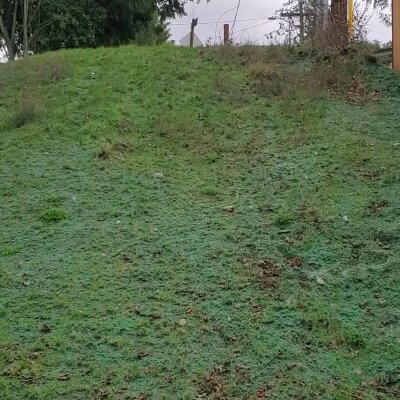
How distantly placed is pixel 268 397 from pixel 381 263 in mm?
1466

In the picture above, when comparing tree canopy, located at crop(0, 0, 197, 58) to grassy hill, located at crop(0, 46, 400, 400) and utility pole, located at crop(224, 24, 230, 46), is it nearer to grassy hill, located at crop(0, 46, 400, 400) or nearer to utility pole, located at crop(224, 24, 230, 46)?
utility pole, located at crop(224, 24, 230, 46)

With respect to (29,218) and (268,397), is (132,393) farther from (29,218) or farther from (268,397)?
(29,218)

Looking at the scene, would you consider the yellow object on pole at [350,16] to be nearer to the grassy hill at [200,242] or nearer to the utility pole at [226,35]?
the grassy hill at [200,242]

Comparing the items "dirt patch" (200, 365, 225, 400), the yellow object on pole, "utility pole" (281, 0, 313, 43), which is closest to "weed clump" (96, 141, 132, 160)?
"dirt patch" (200, 365, 225, 400)

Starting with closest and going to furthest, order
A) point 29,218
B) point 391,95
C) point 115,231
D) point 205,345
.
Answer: point 205,345 < point 115,231 < point 29,218 < point 391,95

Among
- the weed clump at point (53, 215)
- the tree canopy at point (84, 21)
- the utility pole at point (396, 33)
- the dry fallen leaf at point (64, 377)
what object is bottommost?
the dry fallen leaf at point (64, 377)

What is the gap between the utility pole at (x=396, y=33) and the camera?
744cm

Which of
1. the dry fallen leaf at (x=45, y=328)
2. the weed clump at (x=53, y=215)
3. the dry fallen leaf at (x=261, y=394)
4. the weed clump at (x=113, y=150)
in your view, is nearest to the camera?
the dry fallen leaf at (x=261, y=394)

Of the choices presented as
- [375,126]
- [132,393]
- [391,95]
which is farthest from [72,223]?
[391,95]

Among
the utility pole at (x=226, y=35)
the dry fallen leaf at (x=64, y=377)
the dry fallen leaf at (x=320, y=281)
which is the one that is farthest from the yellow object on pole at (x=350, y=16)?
the dry fallen leaf at (x=64, y=377)

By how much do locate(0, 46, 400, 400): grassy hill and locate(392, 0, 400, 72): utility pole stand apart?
249 mm

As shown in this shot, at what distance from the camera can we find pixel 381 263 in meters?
3.81

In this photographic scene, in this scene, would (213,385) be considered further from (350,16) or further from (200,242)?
(350,16)

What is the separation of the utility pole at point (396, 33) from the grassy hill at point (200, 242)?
25cm
